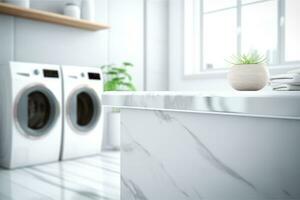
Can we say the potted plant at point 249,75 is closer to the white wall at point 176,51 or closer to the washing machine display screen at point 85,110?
the washing machine display screen at point 85,110

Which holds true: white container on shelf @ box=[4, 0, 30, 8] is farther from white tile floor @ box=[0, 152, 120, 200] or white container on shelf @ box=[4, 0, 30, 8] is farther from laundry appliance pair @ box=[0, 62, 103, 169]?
white tile floor @ box=[0, 152, 120, 200]

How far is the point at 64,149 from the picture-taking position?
272 cm

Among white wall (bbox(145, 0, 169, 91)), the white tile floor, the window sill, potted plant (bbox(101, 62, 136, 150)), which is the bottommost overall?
the white tile floor

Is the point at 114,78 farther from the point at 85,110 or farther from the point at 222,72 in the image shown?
the point at 222,72

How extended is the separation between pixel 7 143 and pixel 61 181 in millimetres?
706

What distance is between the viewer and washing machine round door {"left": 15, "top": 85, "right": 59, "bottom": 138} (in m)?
2.43

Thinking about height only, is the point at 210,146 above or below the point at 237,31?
below

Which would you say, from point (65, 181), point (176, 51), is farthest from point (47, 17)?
point (176, 51)

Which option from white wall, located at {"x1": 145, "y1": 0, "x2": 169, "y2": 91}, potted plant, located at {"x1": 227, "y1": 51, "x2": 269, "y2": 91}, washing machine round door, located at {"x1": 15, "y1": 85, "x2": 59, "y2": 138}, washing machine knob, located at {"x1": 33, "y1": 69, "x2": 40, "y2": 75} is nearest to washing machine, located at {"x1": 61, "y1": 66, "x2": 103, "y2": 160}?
washing machine round door, located at {"x1": 15, "y1": 85, "x2": 59, "y2": 138}

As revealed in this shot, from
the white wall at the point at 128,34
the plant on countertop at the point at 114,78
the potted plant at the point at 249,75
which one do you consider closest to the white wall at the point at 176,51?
the white wall at the point at 128,34

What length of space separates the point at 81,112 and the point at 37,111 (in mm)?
494

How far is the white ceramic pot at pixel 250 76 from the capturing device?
958 mm

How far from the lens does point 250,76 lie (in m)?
0.96

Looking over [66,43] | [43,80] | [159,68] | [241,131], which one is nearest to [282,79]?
[241,131]
